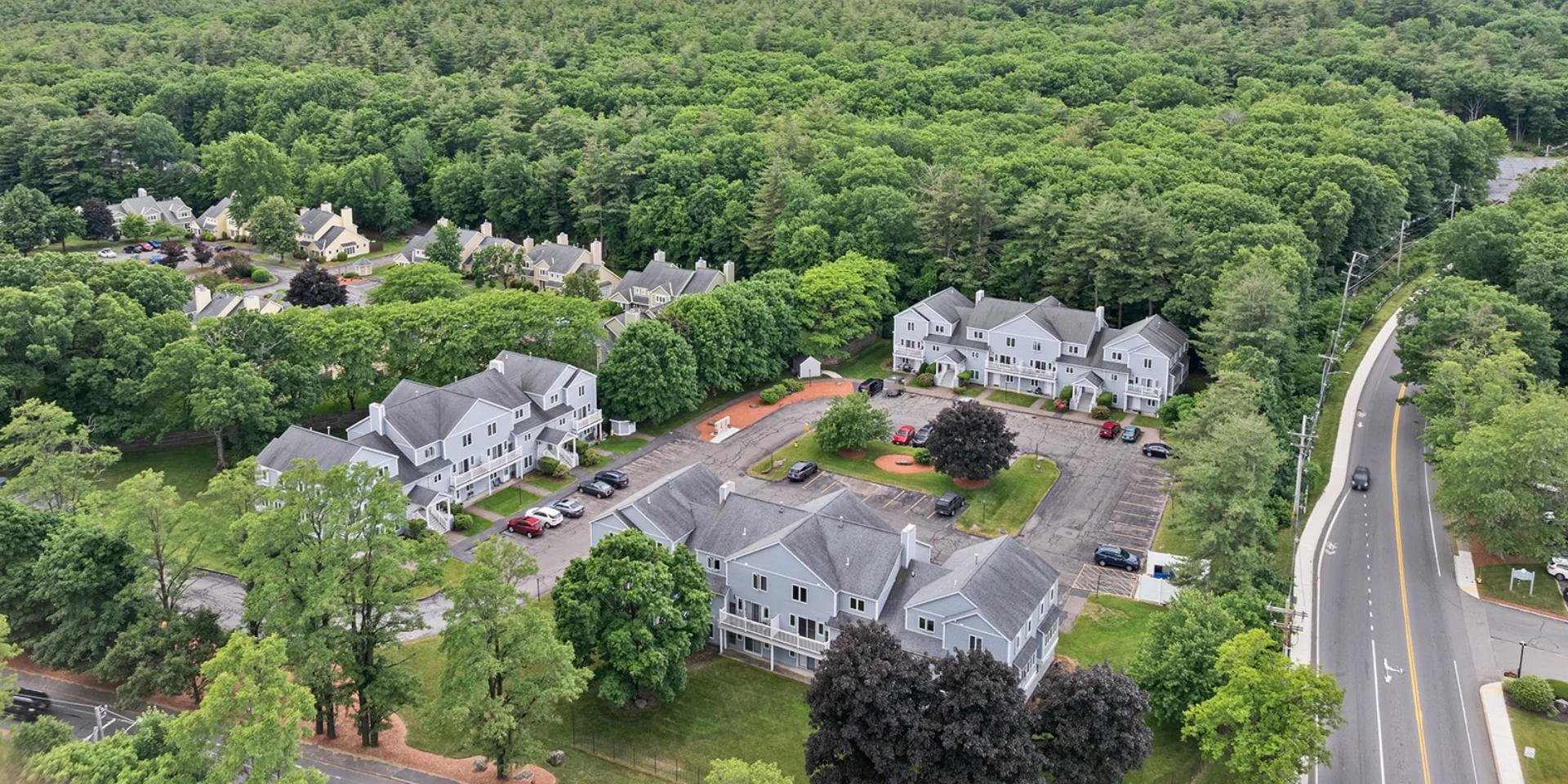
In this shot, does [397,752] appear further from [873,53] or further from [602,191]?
[873,53]

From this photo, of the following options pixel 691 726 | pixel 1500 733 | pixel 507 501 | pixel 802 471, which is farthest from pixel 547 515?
pixel 1500 733

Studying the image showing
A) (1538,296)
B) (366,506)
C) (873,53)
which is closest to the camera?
(366,506)

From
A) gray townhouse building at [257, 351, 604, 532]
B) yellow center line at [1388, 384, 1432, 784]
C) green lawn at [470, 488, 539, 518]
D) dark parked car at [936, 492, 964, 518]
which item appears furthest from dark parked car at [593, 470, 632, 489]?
yellow center line at [1388, 384, 1432, 784]

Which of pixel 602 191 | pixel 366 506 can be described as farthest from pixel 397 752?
pixel 602 191

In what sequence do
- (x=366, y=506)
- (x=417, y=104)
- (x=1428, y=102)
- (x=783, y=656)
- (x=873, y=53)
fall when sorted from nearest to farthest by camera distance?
(x=366, y=506), (x=783, y=656), (x=1428, y=102), (x=417, y=104), (x=873, y=53)

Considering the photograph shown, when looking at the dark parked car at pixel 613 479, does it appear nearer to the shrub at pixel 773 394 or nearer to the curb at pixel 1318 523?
the shrub at pixel 773 394

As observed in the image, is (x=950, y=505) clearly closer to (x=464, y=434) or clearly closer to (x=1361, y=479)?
(x=1361, y=479)
